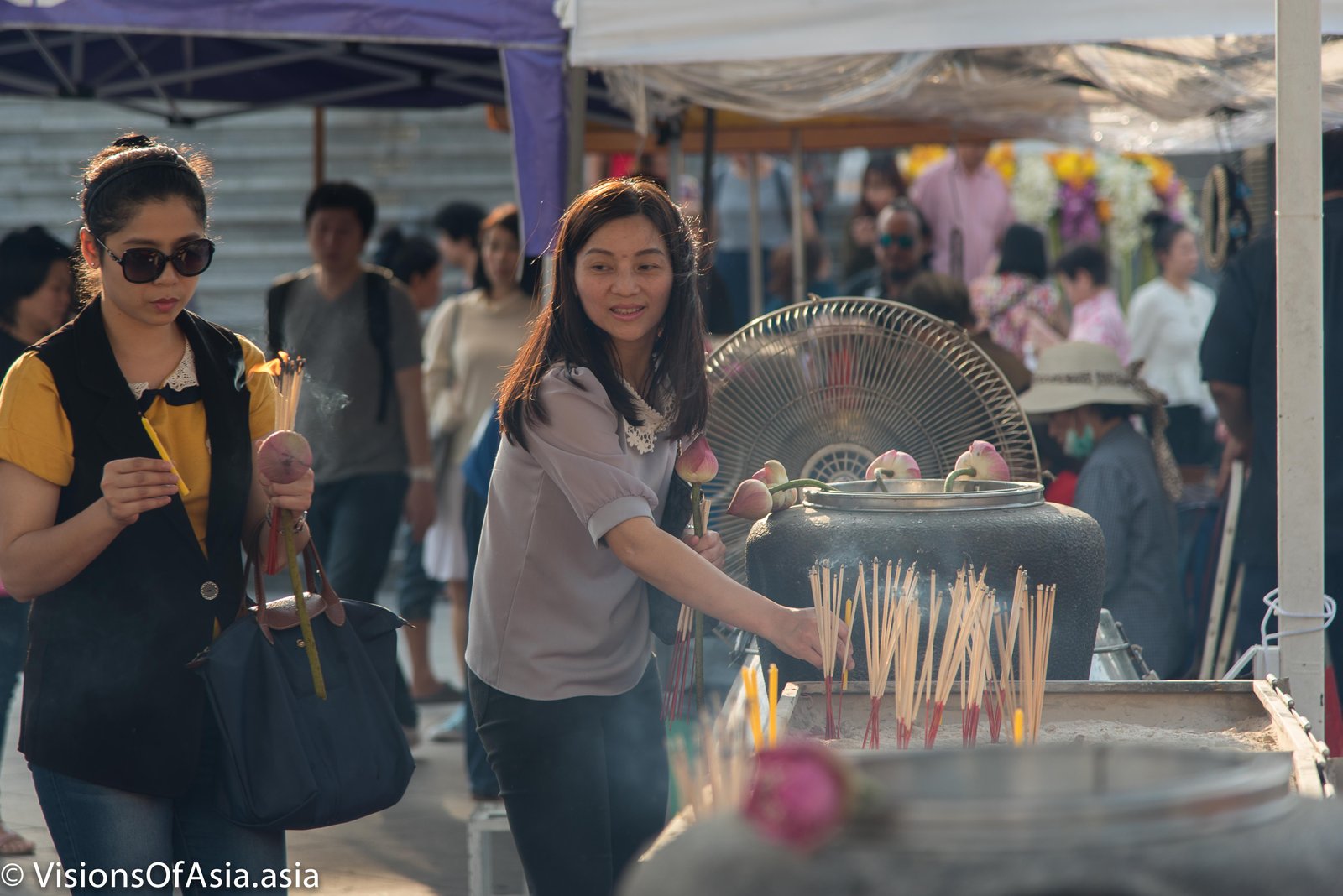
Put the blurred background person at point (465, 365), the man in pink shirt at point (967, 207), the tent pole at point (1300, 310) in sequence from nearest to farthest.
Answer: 1. the tent pole at point (1300, 310)
2. the blurred background person at point (465, 365)
3. the man in pink shirt at point (967, 207)

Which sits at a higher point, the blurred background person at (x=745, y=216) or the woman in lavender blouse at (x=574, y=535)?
the blurred background person at (x=745, y=216)

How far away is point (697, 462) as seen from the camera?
7.66ft

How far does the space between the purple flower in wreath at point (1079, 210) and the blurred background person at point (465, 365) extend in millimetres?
5031

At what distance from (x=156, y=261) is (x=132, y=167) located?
5.5 inches

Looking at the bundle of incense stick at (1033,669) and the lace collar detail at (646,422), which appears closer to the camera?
the bundle of incense stick at (1033,669)

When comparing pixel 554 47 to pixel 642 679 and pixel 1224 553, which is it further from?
pixel 1224 553

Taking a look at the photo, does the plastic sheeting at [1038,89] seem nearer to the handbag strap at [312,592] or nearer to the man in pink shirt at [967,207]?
the man in pink shirt at [967,207]

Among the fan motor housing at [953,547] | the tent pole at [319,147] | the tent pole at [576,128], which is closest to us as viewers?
the fan motor housing at [953,547]

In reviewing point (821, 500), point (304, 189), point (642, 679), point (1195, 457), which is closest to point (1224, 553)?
point (1195, 457)

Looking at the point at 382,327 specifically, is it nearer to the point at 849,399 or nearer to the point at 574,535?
the point at 849,399

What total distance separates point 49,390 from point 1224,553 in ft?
11.7

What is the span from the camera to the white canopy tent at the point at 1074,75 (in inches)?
102

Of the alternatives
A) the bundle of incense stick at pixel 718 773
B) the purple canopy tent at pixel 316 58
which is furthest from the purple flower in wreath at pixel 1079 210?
the bundle of incense stick at pixel 718 773

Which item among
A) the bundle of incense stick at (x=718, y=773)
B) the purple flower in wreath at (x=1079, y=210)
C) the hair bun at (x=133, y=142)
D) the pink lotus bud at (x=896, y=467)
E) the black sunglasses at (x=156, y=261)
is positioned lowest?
the bundle of incense stick at (x=718, y=773)
